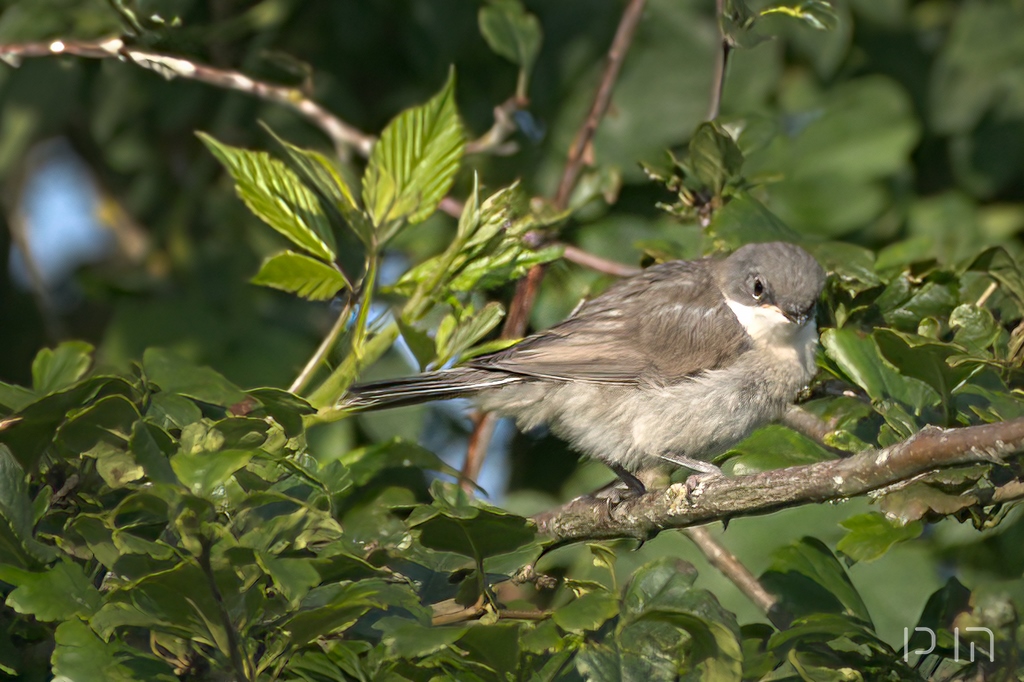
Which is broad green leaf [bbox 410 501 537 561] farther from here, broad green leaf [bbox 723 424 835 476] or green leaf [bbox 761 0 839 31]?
green leaf [bbox 761 0 839 31]

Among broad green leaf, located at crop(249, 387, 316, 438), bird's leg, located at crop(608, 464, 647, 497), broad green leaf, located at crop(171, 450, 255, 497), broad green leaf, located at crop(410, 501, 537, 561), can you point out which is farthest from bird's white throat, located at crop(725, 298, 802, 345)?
broad green leaf, located at crop(171, 450, 255, 497)

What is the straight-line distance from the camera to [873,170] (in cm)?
401

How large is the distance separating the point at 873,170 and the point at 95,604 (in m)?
3.18

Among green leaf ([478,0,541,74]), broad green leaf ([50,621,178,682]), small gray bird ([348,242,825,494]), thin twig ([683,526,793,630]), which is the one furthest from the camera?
green leaf ([478,0,541,74])

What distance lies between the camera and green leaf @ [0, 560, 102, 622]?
6.08ft

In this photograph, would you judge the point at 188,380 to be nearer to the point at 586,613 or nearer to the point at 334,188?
the point at 334,188

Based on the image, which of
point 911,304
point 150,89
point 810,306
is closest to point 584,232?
point 810,306

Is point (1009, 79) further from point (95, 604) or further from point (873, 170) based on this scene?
point (95, 604)

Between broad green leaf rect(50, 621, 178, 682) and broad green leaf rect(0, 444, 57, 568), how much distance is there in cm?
19

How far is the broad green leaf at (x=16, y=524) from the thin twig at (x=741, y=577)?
1.44m

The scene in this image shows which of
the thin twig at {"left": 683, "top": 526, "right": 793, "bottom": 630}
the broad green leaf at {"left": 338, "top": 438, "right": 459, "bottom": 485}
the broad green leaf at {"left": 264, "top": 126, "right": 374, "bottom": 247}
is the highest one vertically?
the broad green leaf at {"left": 264, "top": 126, "right": 374, "bottom": 247}

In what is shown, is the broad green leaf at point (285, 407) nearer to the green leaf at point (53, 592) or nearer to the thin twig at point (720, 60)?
the green leaf at point (53, 592)

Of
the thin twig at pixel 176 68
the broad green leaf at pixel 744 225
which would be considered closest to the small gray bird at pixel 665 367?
the broad green leaf at pixel 744 225

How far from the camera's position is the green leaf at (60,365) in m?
2.48
